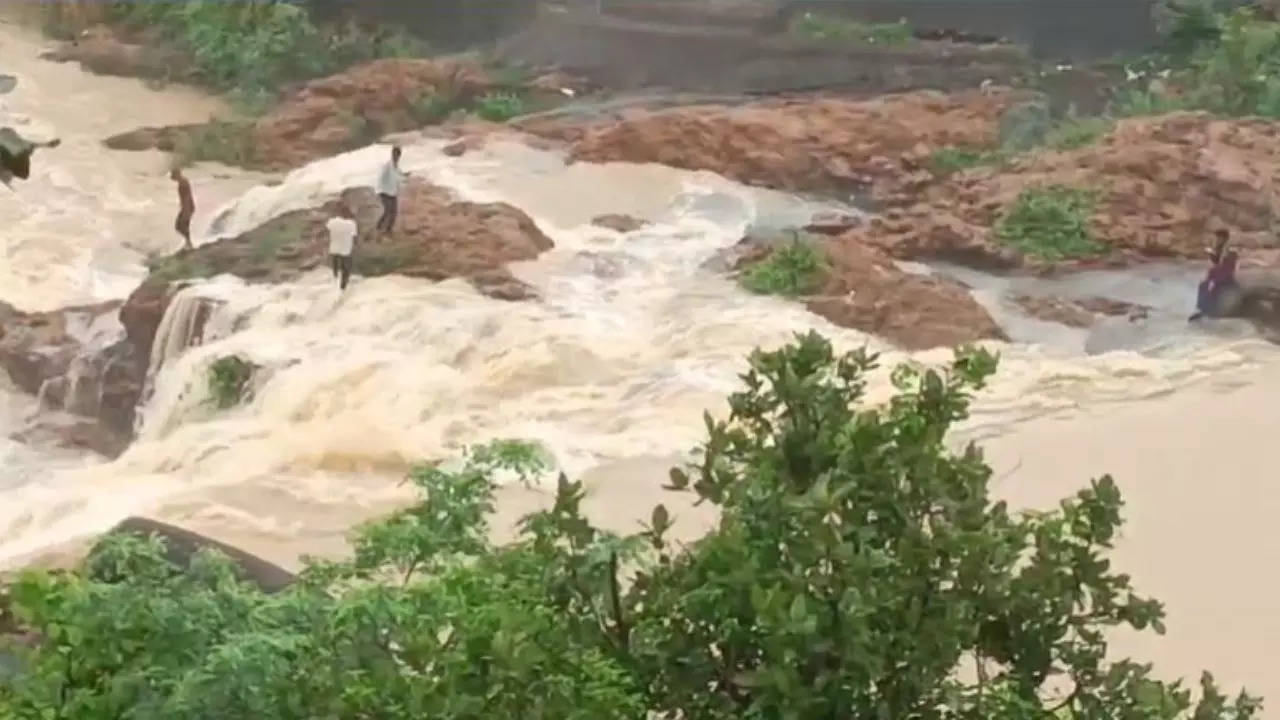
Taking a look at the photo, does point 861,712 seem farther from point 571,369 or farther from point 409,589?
point 571,369

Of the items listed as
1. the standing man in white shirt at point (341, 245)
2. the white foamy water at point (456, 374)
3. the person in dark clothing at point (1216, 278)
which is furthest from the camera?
Answer: the standing man in white shirt at point (341, 245)

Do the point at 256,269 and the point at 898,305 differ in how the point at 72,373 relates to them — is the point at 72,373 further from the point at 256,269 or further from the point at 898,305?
the point at 898,305

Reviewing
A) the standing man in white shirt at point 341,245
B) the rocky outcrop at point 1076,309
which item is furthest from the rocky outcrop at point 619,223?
the rocky outcrop at point 1076,309

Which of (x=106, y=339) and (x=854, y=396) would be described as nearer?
(x=854, y=396)

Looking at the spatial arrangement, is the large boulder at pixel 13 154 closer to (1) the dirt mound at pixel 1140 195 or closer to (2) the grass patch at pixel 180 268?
(2) the grass patch at pixel 180 268

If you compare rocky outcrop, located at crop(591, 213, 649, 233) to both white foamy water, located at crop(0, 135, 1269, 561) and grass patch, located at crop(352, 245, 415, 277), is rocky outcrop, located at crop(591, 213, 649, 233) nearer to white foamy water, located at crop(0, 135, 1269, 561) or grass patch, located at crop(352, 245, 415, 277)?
white foamy water, located at crop(0, 135, 1269, 561)

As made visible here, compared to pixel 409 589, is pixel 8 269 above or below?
below

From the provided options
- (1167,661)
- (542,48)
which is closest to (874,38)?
(542,48)

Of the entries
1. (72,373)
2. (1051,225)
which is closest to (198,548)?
(72,373)
